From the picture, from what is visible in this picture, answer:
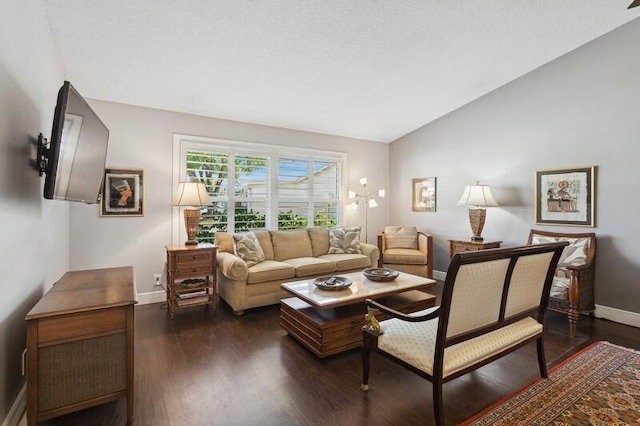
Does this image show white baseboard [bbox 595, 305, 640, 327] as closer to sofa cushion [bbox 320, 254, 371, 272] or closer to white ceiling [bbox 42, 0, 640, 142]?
sofa cushion [bbox 320, 254, 371, 272]

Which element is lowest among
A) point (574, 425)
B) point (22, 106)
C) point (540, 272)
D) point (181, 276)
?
point (574, 425)

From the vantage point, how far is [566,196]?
366 centimetres

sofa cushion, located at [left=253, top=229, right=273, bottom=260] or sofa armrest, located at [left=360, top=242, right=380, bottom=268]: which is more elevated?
sofa cushion, located at [left=253, top=229, right=273, bottom=260]

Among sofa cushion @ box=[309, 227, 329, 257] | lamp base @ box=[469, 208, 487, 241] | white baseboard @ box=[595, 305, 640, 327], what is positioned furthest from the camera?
sofa cushion @ box=[309, 227, 329, 257]

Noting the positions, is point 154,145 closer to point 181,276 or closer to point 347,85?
point 181,276

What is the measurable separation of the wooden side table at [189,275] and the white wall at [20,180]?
1.13m

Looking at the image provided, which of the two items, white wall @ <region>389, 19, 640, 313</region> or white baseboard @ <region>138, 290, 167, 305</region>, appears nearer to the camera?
white wall @ <region>389, 19, 640, 313</region>

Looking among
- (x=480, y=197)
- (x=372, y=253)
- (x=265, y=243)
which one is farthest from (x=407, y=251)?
(x=265, y=243)

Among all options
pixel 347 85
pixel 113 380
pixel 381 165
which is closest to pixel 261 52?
pixel 347 85

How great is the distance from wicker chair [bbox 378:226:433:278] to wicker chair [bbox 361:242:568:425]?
2405 mm

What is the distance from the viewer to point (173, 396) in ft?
6.55

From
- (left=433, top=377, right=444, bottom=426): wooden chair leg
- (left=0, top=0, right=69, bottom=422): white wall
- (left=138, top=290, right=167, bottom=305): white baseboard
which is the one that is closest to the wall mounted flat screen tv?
(left=0, top=0, right=69, bottom=422): white wall

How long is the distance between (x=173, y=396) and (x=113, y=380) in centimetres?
43

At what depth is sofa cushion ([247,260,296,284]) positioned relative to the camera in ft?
11.3
